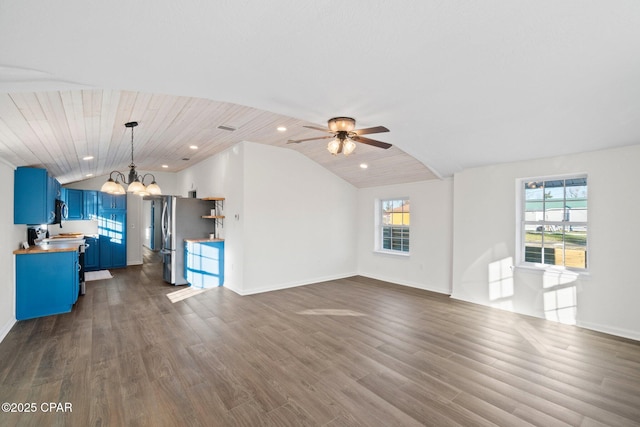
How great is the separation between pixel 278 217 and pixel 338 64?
411 centimetres

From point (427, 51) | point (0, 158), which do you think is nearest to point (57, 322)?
point (0, 158)

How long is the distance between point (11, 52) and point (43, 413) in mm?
2443

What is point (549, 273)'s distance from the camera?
14.0 ft

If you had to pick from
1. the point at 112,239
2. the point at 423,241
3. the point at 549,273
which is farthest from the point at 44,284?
the point at 549,273

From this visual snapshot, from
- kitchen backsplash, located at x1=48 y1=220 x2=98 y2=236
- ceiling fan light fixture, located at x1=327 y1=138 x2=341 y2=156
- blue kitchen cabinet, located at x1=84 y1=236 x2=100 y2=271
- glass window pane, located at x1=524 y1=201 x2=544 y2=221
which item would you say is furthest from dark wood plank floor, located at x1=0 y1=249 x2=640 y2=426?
kitchen backsplash, located at x1=48 y1=220 x2=98 y2=236

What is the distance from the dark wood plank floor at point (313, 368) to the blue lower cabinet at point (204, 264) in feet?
4.50

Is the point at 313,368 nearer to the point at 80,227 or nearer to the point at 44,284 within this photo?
the point at 44,284

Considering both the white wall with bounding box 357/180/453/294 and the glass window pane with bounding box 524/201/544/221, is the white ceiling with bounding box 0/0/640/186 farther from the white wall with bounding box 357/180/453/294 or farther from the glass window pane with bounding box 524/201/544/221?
the white wall with bounding box 357/180/453/294

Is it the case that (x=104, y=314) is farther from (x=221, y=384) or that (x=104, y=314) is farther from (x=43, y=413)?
(x=221, y=384)

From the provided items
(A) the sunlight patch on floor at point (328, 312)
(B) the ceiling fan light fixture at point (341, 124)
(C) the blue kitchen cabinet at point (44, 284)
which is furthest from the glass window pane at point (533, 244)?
(C) the blue kitchen cabinet at point (44, 284)

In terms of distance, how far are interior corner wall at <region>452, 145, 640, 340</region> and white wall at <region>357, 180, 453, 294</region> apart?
35 cm

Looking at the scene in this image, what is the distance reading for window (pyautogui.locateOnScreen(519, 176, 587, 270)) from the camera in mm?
4191

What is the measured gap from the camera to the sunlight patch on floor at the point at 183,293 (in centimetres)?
526

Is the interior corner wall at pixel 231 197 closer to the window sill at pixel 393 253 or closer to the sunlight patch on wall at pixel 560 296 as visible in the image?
the window sill at pixel 393 253
